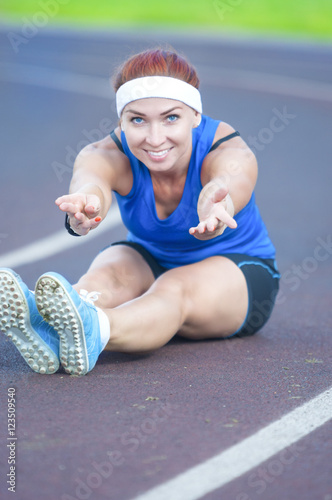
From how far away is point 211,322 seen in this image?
455cm

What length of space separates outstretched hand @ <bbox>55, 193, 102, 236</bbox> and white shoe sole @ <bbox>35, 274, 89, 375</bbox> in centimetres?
38

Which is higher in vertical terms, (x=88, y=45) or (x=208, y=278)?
(x=88, y=45)

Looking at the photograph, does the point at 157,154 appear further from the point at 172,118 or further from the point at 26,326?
the point at 26,326

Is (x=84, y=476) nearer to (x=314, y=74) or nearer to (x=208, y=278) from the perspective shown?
(x=208, y=278)

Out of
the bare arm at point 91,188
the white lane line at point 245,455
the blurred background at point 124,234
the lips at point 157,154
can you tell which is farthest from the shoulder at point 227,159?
the white lane line at point 245,455

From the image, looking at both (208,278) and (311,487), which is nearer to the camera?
(311,487)

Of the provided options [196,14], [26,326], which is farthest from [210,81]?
[26,326]

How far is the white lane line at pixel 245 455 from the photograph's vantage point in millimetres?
2773

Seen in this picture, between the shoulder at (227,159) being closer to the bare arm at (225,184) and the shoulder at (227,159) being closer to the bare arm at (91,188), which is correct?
the bare arm at (225,184)

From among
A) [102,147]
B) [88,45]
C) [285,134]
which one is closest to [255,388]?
[102,147]

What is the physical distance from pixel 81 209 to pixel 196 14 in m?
22.2

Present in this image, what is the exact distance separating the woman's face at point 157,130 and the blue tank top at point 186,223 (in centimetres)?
21

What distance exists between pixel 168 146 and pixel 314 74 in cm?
1328

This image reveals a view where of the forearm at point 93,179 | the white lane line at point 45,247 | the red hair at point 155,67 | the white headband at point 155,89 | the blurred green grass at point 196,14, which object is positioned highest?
the blurred green grass at point 196,14
